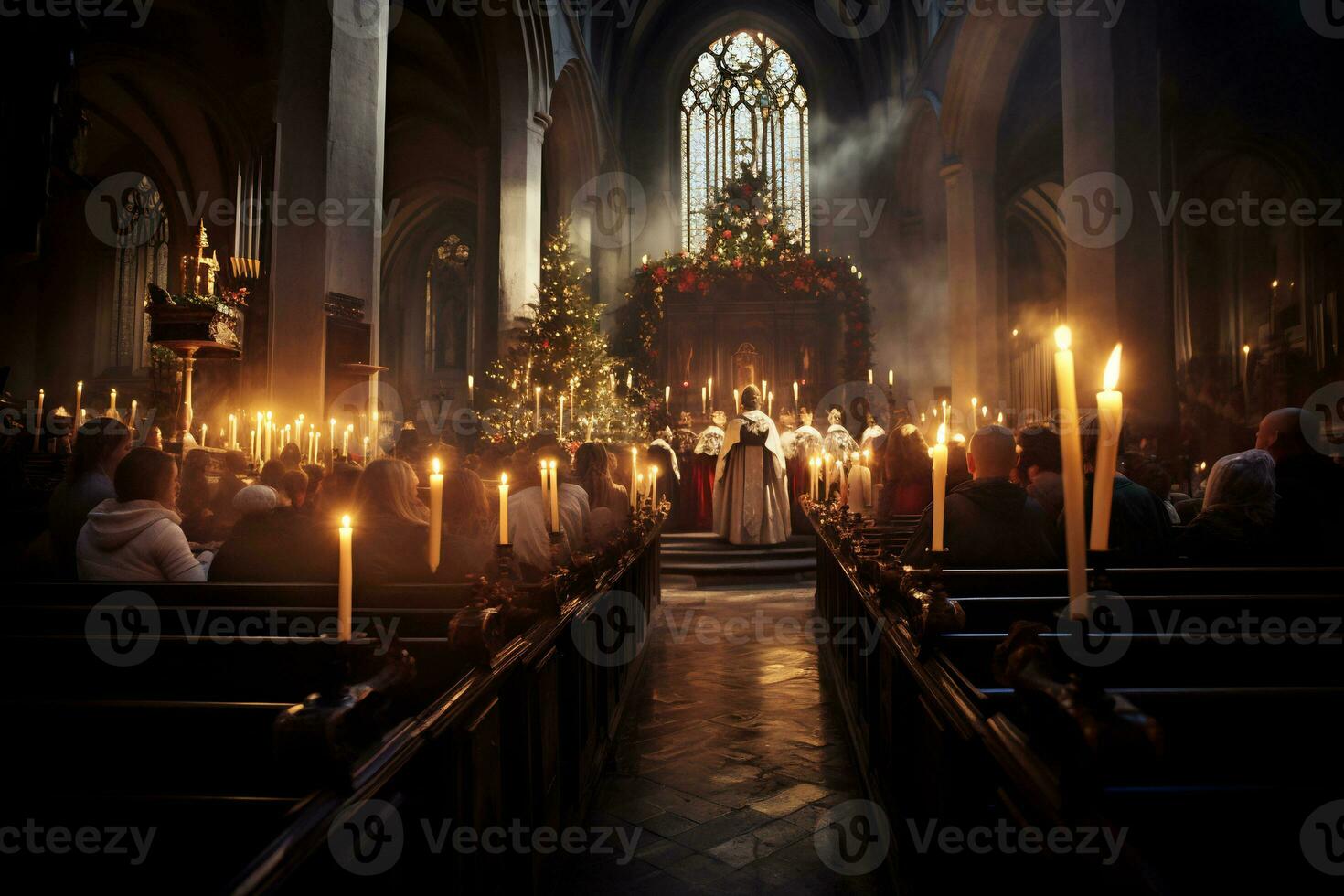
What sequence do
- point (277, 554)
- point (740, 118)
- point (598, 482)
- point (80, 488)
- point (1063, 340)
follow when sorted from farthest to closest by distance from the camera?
point (740, 118) < point (598, 482) < point (80, 488) < point (277, 554) < point (1063, 340)

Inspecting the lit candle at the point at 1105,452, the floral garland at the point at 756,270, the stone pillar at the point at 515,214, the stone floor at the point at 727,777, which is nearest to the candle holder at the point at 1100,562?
the lit candle at the point at 1105,452

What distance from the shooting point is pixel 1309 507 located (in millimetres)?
2877

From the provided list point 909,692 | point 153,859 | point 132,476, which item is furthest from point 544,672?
point 132,476

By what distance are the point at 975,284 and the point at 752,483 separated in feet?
17.7

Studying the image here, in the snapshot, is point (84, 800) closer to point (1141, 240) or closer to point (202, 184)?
point (1141, 240)

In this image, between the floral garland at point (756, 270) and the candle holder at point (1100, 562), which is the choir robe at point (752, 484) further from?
the candle holder at point (1100, 562)

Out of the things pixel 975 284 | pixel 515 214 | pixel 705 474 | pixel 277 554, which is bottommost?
pixel 277 554

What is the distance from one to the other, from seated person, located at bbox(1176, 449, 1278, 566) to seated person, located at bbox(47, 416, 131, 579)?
382cm

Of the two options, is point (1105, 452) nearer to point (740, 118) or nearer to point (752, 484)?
point (752, 484)

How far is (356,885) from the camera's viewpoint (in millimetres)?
1079

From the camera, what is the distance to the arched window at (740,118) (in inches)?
730

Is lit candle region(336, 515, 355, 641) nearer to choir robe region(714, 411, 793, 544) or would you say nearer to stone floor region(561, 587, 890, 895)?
stone floor region(561, 587, 890, 895)

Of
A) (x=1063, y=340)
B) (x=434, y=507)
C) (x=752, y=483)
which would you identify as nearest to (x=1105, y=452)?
(x=1063, y=340)

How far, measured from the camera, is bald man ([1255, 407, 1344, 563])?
284cm
